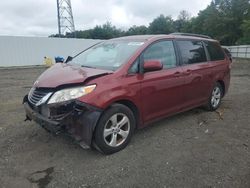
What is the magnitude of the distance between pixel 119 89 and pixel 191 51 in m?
2.26

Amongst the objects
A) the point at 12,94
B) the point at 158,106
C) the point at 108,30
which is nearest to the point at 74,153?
the point at 158,106

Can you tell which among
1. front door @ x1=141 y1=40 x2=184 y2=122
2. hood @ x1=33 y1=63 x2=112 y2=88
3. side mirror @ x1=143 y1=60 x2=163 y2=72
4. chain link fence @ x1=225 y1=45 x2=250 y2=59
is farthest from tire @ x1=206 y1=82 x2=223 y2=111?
chain link fence @ x1=225 y1=45 x2=250 y2=59

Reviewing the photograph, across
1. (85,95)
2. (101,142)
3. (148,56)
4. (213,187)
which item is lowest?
(213,187)

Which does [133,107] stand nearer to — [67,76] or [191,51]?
[67,76]

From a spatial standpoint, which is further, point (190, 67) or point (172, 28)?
point (172, 28)

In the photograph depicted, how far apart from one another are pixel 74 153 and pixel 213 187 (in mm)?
1989

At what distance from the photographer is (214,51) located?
650 cm

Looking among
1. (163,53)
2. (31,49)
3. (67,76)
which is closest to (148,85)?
(163,53)

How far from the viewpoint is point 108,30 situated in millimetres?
57906

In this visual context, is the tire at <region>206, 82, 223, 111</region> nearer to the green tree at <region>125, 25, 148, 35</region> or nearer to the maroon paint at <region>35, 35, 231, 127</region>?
the maroon paint at <region>35, 35, 231, 127</region>

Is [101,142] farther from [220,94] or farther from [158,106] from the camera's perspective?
[220,94]

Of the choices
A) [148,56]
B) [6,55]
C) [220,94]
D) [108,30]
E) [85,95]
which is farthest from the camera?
[108,30]

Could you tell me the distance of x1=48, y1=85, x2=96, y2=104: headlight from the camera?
3783mm

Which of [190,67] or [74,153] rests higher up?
[190,67]
